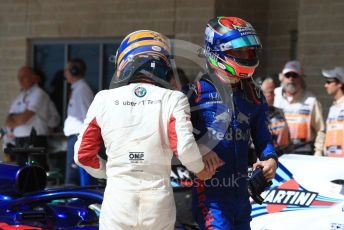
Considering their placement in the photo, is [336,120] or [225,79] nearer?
[225,79]

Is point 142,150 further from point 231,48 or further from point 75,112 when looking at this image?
point 75,112

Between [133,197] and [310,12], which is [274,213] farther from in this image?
[310,12]

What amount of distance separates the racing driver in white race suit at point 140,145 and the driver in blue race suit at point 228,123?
21 cm

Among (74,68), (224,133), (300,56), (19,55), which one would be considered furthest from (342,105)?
(19,55)

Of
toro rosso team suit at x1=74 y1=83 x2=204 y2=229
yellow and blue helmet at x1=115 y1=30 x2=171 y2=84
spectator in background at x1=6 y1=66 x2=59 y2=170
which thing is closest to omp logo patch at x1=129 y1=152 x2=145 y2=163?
toro rosso team suit at x1=74 y1=83 x2=204 y2=229

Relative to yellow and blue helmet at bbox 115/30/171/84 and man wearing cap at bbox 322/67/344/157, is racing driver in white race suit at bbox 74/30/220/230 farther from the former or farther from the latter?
man wearing cap at bbox 322/67/344/157

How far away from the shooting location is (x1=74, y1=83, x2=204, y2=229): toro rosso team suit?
376cm

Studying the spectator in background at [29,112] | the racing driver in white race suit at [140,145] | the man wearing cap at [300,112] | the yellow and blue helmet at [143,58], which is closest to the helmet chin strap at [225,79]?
the yellow and blue helmet at [143,58]

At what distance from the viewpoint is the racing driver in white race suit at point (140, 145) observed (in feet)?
12.3

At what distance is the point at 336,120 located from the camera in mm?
7992

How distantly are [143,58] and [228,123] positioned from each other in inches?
23.3

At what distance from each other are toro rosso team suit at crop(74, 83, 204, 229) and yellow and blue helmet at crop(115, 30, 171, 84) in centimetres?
9

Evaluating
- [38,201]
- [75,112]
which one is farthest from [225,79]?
[75,112]

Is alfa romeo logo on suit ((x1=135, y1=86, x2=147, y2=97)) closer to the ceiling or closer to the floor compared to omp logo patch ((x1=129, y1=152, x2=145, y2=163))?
closer to the ceiling
